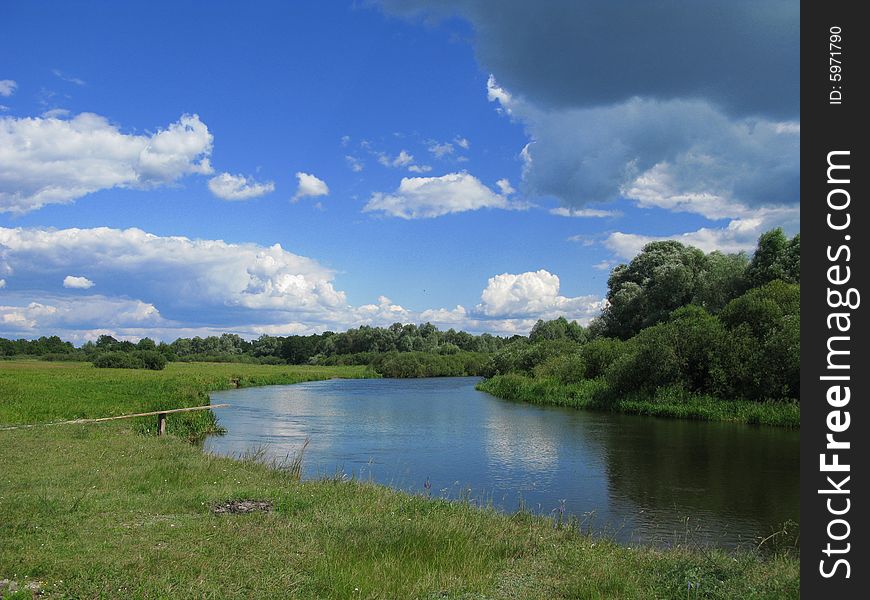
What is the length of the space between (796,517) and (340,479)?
11.3 m

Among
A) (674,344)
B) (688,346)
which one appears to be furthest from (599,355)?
(688,346)

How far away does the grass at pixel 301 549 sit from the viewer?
299 inches

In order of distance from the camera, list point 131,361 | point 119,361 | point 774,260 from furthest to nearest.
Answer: point 131,361
point 119,361
point 774,260

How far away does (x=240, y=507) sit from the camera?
1145 centimetres

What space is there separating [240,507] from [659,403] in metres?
34.5

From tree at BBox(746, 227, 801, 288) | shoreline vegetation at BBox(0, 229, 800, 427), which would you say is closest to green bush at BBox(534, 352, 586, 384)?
shoreline vegetation at BBox(0, 229, 800, 427)

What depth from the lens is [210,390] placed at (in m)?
64.1

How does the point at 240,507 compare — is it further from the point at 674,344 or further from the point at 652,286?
the point at 652,286

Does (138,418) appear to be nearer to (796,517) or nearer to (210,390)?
(796,517)

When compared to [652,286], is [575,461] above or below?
below

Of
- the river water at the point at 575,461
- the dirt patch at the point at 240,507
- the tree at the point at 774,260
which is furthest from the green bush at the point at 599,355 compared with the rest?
the dirt patch at the point at 240,507

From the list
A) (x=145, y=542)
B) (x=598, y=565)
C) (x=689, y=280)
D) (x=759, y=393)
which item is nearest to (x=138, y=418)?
(x=145, y=542)

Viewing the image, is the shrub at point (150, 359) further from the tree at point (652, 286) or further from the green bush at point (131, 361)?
the tree at point (652, 286)

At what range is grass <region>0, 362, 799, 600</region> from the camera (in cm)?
759
